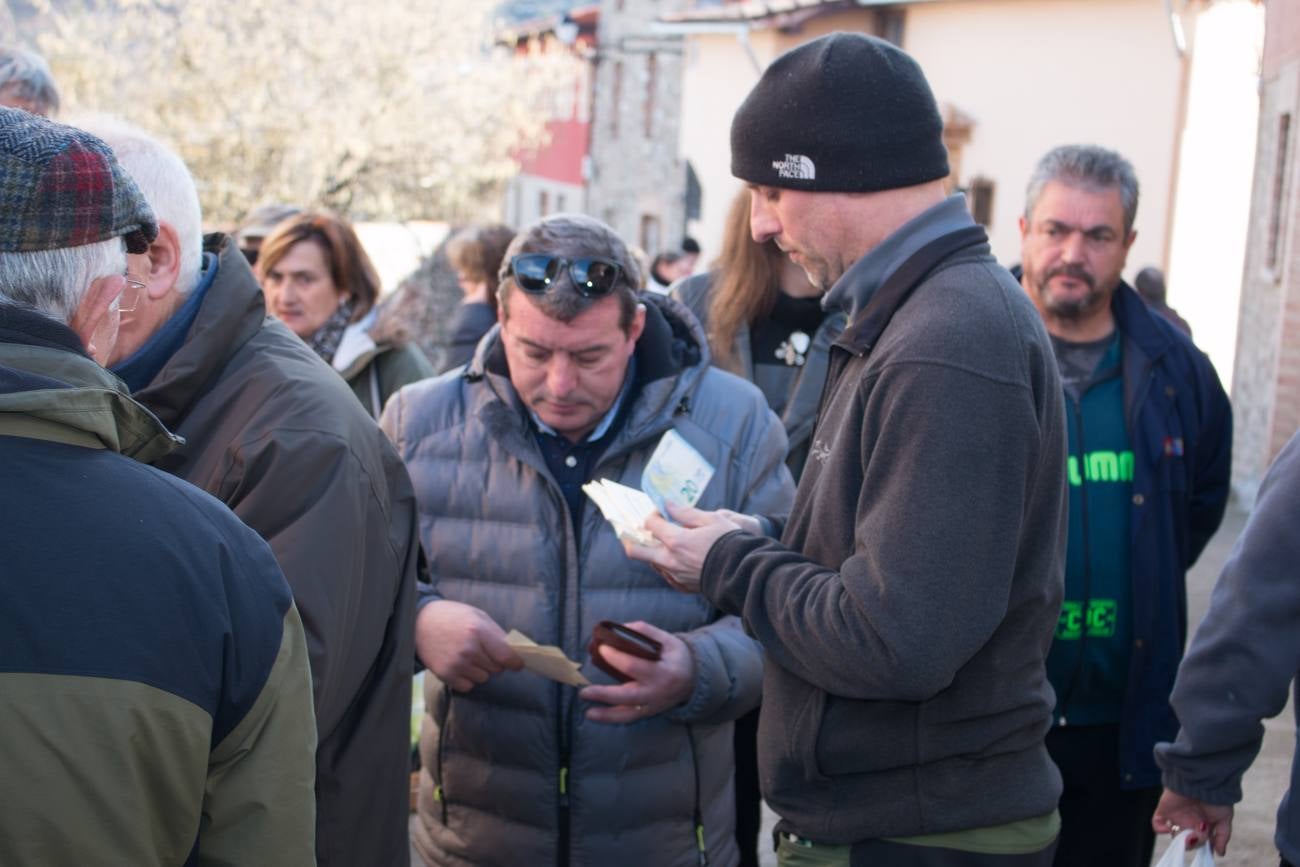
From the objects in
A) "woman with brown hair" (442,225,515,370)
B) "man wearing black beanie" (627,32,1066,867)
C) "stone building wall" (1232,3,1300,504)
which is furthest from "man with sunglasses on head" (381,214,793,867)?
"stone building wall" (1232,3,1300,504)

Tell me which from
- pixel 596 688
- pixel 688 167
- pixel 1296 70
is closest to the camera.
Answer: pixel 596 688

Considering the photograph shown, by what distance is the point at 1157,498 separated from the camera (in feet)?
11.7

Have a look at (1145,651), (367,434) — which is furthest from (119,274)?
(1145,651)

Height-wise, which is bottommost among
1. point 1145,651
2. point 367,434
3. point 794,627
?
point 1145,651

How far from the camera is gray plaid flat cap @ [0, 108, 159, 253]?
1579 millimetres

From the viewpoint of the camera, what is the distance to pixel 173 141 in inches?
814

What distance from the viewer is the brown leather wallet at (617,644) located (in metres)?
2.78

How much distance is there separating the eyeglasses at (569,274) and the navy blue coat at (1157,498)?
57.5 inches

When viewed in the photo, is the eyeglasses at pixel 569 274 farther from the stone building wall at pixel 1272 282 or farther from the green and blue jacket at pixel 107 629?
the stone building wall at pixel 1272 282

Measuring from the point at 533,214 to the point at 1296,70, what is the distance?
2929cm

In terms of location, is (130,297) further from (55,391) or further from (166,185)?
(55,391)

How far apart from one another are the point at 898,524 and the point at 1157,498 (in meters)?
1.76

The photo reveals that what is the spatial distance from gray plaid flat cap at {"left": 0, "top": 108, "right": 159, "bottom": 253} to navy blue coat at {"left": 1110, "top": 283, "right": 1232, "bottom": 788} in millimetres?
2704

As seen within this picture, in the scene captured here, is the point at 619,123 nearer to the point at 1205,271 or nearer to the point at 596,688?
the point at 1205,271
